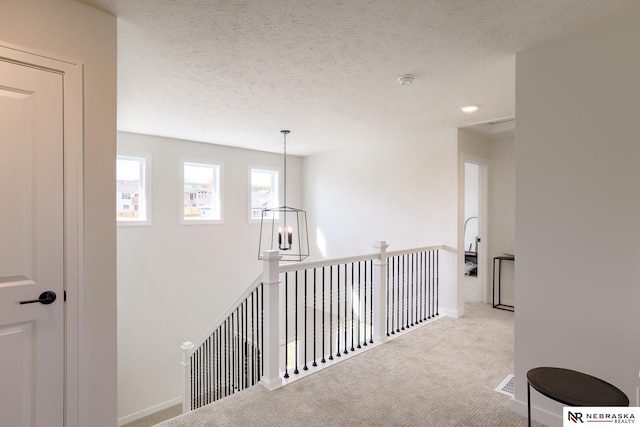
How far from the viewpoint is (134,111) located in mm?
3693

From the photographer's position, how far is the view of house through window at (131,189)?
4762 mm

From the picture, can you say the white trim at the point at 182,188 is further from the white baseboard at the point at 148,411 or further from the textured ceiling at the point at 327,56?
the white baseboard at the point at 148,411

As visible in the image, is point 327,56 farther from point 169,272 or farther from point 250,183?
point 169,272

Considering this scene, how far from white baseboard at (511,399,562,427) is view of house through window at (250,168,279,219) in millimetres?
4710

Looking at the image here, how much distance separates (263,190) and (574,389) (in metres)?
5.42

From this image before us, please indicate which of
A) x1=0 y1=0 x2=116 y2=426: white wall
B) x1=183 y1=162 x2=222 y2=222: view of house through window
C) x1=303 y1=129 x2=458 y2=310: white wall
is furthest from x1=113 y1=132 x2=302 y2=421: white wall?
x1=0 y1=0 x2=116 y2=426: white wall

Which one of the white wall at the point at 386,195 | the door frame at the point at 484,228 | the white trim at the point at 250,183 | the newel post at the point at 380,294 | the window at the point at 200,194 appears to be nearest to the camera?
the newel post at the point at 380,294

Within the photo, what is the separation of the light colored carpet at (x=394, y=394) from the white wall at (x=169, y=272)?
116 inches

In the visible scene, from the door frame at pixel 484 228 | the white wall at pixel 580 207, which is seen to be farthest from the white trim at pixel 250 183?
the white wall at pixel 580 207

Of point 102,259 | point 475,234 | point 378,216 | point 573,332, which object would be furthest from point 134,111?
point 475,234

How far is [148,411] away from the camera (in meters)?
Result: 4.89

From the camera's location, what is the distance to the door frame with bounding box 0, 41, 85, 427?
1.72 meters

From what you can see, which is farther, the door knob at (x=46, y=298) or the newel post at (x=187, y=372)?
the newel post at (x=187, y=372)

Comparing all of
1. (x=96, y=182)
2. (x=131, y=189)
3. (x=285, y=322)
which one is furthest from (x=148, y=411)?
(x=96, y=182)
